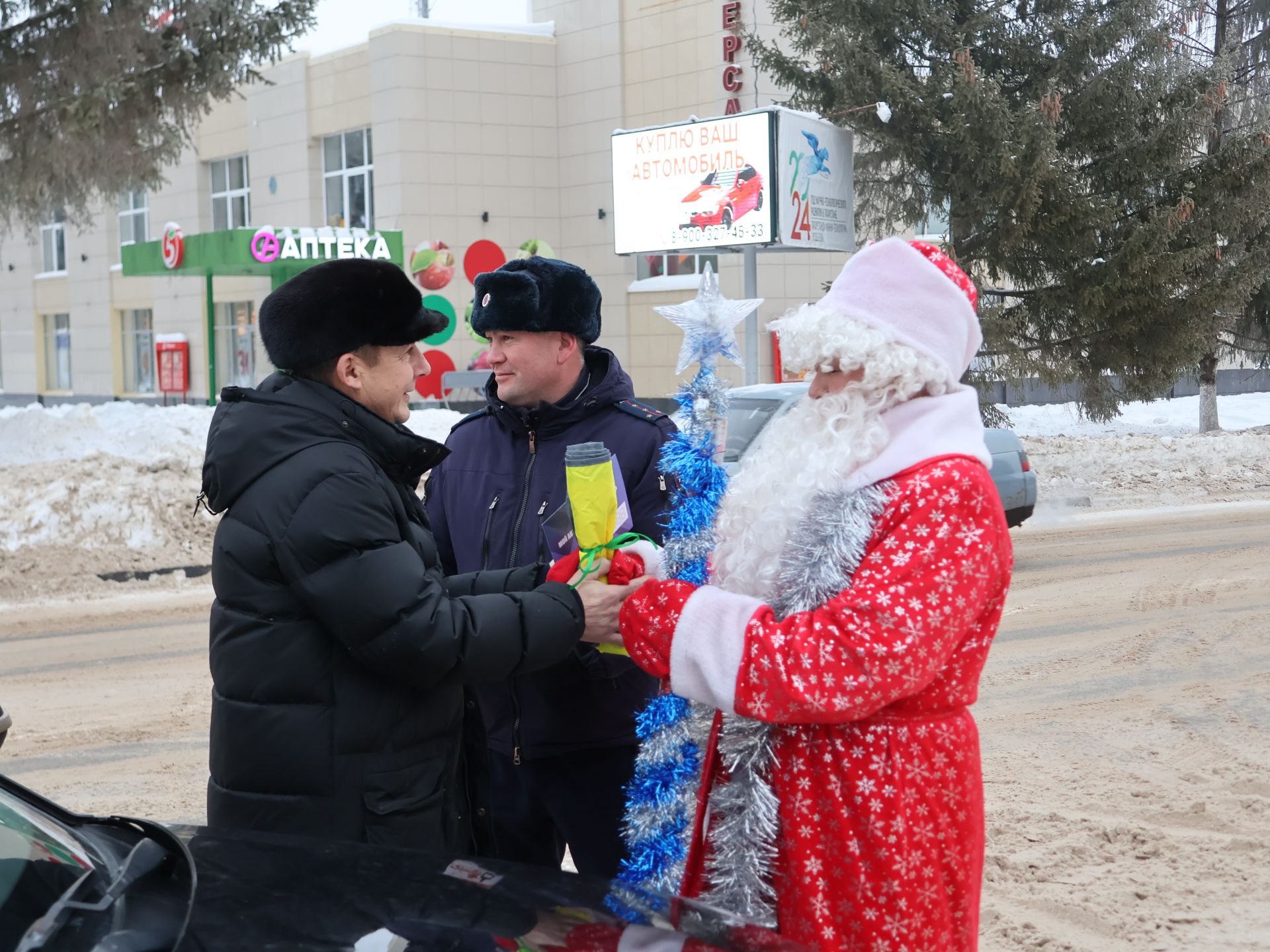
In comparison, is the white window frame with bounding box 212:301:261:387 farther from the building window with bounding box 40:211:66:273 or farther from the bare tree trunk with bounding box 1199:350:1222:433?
the bare tree trunk with bounding box 1199:350:1222:433

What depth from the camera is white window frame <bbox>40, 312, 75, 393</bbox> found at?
39.8 meters

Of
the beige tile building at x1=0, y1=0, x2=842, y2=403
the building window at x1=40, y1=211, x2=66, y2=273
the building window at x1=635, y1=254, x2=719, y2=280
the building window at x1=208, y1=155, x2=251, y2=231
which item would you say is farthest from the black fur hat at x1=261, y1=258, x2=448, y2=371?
the building window at x1=40, y1=211, x2=66, y2=273

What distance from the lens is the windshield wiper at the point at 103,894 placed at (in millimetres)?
1783

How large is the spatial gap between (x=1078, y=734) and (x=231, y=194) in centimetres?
3172

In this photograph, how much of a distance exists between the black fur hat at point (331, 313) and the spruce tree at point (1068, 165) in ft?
51.8

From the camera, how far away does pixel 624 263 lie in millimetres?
28578

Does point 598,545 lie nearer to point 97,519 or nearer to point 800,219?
point 97,519

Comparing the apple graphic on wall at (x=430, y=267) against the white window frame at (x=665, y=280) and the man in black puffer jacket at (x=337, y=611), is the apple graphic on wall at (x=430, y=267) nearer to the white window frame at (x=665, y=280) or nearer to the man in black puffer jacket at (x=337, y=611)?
the white window frame at (x=665, y=280)

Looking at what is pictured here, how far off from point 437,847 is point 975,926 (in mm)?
1074

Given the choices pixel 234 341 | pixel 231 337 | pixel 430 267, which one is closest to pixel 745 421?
pixel 430 267

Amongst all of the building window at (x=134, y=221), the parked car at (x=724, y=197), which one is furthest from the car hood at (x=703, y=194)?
the building window at (x=134, y=221)

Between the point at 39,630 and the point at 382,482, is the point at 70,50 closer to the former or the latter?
the point at 39,630

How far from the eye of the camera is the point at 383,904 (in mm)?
2062

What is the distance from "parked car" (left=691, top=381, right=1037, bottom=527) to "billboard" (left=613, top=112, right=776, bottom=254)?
776cm
